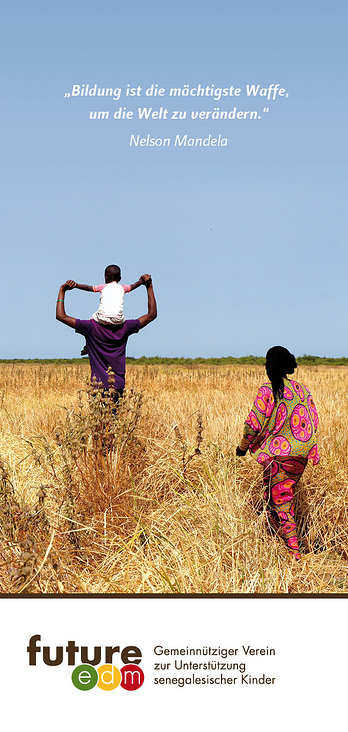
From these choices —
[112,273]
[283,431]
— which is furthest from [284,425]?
[112,273]

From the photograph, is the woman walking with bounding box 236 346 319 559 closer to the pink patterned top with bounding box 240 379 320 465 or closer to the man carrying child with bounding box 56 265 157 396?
the pink patterned top with bounding box 240 379 320 465

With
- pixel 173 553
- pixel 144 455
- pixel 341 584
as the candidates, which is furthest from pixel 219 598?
pixel 144 455

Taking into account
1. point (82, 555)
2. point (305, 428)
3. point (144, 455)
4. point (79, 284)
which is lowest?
point (82, 555)

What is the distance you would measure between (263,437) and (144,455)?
1281mm

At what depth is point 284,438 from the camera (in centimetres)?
434

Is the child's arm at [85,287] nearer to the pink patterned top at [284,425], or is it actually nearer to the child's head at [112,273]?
the child's head at [112,273]

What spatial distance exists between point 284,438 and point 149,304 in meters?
2.23

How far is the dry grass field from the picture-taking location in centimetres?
329

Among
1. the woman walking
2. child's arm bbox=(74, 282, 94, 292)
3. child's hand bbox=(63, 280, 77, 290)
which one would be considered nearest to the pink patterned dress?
the woman walking

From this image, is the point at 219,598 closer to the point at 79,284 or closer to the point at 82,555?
the point at 82,555

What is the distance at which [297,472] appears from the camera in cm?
441

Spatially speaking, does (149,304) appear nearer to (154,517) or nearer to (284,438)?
(284,438)
